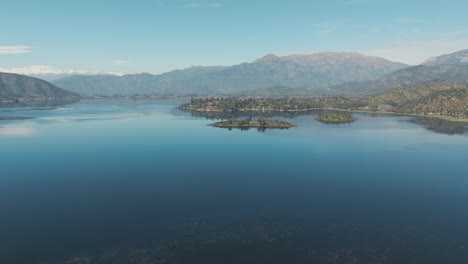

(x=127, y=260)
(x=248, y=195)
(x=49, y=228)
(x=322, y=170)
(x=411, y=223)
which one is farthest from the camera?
(x=322, y=170)

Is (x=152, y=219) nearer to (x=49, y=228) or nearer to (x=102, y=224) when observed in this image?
(x=102, y=224)

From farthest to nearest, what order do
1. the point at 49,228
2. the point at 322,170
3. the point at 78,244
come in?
the point at 322,170
the point at 49,228
the point at 78,244

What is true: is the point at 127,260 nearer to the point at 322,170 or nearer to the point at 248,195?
the point at 248,195

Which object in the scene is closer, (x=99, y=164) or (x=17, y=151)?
(x=99, y=164)

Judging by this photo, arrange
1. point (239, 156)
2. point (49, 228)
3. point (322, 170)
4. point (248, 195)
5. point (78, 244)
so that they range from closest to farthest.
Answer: point (78, 244) < point (49, 228) < point (248, 195) < point (322, 170) < point (239, 156)

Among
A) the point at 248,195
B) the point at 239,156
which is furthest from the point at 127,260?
the point at 239,156

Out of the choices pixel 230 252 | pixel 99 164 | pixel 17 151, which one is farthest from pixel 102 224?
pixel 17 151
